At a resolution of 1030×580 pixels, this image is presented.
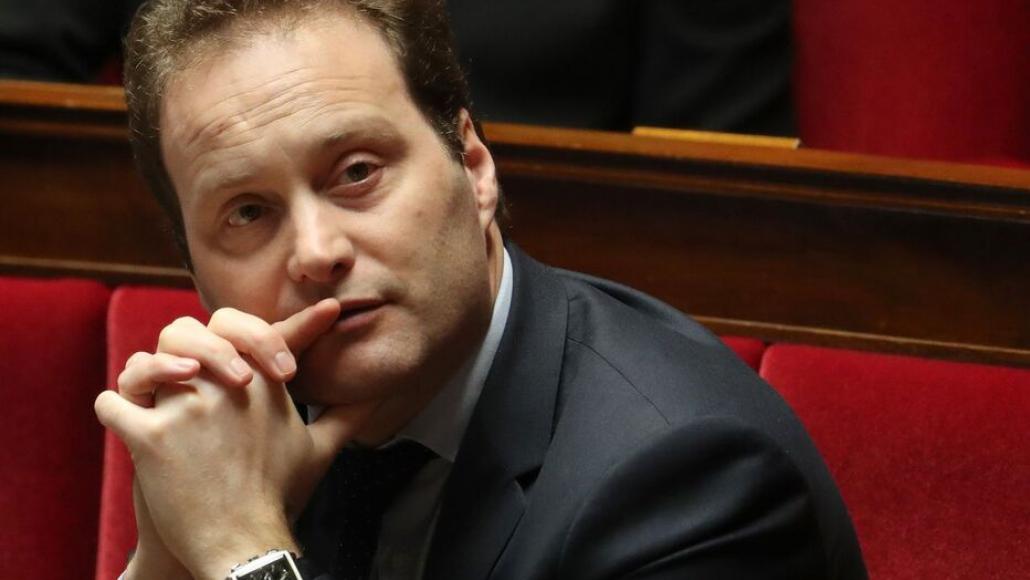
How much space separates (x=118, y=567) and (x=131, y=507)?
0.17 ft

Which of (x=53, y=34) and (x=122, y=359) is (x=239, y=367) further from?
(x=53, y=34)

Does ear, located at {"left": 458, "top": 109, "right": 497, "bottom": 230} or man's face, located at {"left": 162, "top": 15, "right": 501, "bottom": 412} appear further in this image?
ear, located at {"left": 458, "top": 109, "right": 497, "bottom": 230}

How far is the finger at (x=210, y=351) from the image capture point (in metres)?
0.84

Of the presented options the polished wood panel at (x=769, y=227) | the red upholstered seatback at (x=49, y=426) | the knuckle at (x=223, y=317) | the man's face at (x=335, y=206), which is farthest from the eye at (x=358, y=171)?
the red upholstered seatback at (x=49, y=426)

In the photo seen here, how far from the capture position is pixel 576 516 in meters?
0.81

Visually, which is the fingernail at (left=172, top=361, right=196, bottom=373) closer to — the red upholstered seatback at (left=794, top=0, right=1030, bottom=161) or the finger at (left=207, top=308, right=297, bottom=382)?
the finger at (left=207, top=308, right=297, bottom=382)

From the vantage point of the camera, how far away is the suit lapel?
87 cm

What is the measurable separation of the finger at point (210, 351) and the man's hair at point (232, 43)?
0.50ft

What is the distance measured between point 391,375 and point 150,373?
13 centimetres

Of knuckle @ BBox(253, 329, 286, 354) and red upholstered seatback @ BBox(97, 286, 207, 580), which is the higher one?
knuckle @ BBox(253, 329, 286, 354)

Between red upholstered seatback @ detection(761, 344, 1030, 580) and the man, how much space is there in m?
0.19

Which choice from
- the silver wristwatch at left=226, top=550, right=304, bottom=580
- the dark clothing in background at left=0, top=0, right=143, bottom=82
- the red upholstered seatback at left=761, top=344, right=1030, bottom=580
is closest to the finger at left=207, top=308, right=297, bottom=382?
the silver wristwatch at left=226, top=550, right=304, bottom=580

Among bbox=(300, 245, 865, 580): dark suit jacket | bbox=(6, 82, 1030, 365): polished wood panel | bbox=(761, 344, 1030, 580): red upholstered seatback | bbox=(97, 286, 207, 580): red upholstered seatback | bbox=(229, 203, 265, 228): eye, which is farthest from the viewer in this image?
bbox=(97, 286, 207, 580): red upholstered seatback

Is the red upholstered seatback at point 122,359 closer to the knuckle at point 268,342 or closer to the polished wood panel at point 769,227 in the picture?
the polished wood panel at point 769,227
